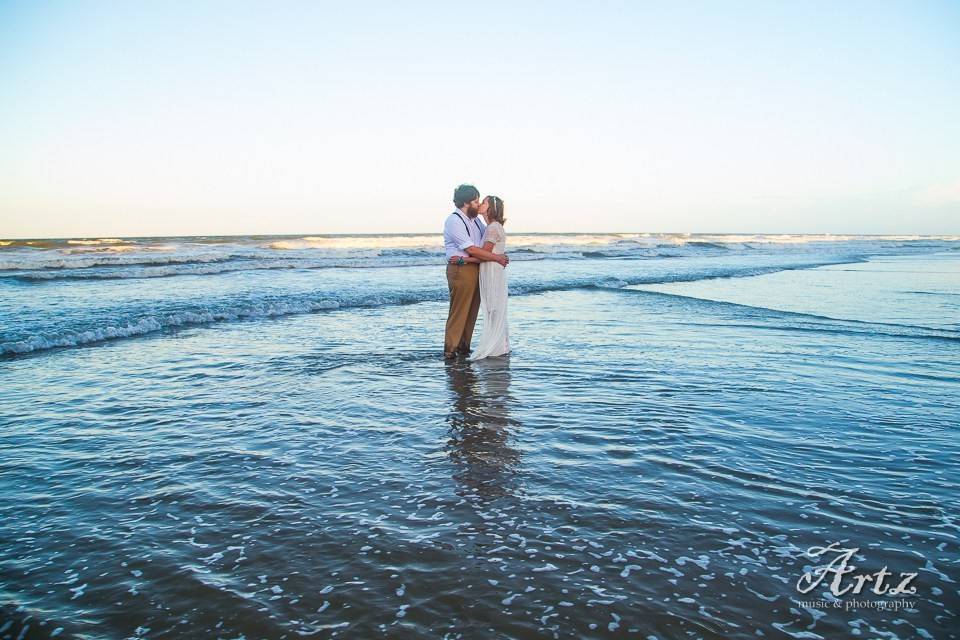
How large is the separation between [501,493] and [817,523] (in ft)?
5.77

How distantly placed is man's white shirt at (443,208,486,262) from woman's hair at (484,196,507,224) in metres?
0.35

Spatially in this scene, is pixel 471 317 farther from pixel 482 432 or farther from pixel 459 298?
pixel 482 432

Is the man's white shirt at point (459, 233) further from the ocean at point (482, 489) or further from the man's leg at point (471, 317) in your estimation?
the ocean at point (482, 489)

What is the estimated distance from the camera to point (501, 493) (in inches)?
152

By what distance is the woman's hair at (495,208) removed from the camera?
26.3 feet

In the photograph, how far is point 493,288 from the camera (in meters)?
8.48

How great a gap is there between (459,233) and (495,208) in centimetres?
57

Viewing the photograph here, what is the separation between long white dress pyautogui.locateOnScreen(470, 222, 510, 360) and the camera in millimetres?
8461

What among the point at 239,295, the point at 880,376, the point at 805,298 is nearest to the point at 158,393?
the point at 880,376

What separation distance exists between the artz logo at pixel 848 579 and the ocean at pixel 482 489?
2cm

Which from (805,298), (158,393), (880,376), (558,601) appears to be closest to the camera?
(558,601)

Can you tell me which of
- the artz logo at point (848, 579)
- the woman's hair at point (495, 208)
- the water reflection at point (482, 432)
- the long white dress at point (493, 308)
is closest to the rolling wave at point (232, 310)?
the long white dress at point (493, 308)

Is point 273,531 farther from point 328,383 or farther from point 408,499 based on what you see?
point 328,383

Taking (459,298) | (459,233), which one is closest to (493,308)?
(459,298)
